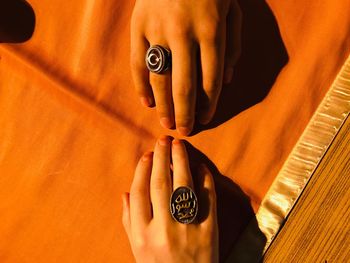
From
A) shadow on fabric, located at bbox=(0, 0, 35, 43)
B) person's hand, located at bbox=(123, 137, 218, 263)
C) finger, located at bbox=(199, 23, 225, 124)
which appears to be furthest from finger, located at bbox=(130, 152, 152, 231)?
shadow on fabric, located at bbox=(0, 0, 35, 43)

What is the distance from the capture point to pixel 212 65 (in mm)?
474

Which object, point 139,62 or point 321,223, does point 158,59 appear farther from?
point 321,223

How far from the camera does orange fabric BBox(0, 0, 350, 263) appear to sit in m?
0.51

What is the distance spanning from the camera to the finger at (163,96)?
480 mm

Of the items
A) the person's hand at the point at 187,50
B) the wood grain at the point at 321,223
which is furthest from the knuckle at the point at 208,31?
the wood grain at the point at 321,223

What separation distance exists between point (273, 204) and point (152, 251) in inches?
6.2

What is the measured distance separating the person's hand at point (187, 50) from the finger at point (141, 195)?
0.06 meters

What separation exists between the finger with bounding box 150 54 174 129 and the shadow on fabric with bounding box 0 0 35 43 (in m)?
0.19

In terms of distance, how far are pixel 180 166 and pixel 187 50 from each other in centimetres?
14

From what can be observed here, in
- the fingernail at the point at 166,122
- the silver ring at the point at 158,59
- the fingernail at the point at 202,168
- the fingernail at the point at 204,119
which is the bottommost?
the fingernail at the point at 202,168

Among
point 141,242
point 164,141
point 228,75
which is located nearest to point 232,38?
point 228,75

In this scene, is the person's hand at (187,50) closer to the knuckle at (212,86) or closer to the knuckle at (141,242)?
the knuckle at (212,86)

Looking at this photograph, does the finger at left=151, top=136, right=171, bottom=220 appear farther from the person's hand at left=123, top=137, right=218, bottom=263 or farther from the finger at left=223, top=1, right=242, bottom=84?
the finger at left=223, top=1, right=242, bottom=84

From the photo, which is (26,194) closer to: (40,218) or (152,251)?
→ (40,218)
